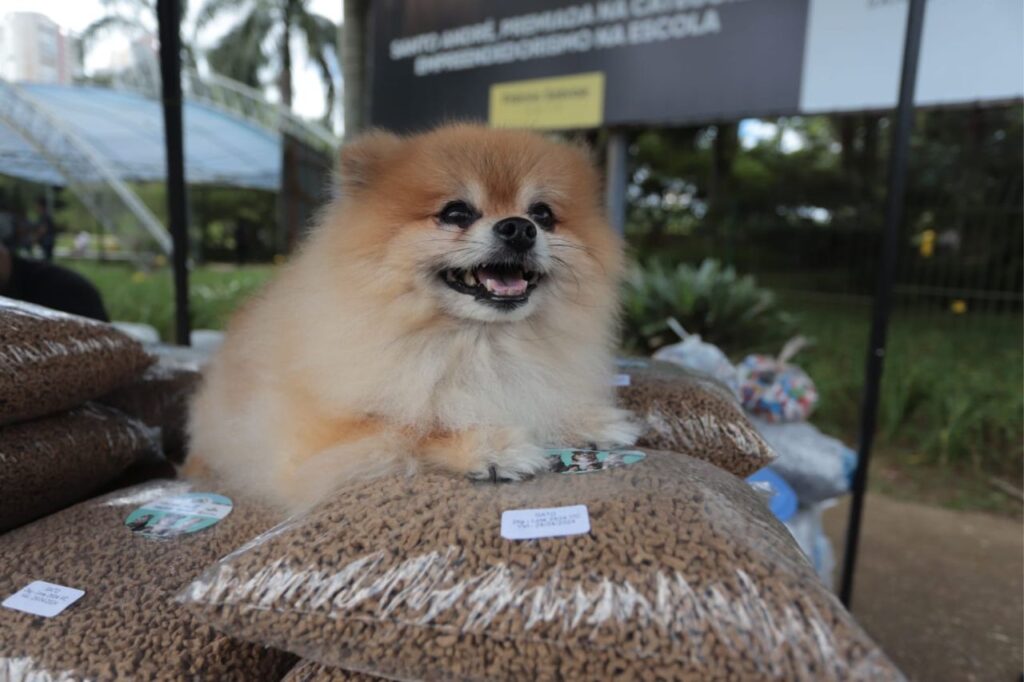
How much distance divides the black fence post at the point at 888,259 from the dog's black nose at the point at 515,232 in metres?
1.80

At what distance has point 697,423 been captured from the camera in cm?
188

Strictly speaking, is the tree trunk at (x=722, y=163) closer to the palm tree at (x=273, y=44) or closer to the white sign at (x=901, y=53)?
the white sign at (x=901, y=53)

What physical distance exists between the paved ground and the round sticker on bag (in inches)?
109

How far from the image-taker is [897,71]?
3.59 m

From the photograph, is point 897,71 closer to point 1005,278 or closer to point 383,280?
point 1005,278

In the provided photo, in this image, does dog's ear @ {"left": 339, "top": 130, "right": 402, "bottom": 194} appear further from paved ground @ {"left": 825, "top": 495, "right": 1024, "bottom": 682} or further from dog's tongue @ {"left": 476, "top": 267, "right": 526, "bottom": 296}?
paved ground @ {"left": 825, "top": 495, "right": 1024, "bottom": 682}

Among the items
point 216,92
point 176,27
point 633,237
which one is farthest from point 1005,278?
point 216,92

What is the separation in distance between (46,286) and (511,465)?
2.07 meters

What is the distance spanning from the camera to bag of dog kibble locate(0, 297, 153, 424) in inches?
62.6

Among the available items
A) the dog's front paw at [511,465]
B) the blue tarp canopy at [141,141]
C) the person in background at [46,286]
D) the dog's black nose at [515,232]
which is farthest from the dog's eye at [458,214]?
the blue tarp canopy at [141,141]

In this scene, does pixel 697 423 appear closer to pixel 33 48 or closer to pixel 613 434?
pixel 613 434

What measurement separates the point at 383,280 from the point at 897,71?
11.5 feet

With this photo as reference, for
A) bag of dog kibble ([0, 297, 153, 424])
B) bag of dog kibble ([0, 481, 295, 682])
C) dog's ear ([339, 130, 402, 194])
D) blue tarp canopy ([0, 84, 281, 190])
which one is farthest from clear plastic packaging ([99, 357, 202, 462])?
blue tarp canopy ([0, 84, 281, 190])

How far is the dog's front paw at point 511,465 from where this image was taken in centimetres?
136
